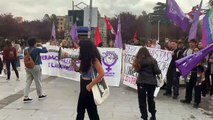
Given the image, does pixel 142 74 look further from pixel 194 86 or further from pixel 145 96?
pixel 194 86

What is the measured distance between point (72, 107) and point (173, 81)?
3.09 m

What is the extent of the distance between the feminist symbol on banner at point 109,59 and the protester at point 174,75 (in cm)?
219

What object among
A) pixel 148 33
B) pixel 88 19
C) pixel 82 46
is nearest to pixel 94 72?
pixel 82 46

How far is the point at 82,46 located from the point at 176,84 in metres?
5.26

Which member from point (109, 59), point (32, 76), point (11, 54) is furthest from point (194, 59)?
point (11, 54)

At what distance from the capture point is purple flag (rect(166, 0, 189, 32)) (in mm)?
10906

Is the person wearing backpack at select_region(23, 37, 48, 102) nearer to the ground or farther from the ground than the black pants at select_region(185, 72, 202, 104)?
farther from the ground

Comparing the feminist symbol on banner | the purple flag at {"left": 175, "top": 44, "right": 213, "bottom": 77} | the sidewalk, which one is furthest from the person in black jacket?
the feminist symbol on banner

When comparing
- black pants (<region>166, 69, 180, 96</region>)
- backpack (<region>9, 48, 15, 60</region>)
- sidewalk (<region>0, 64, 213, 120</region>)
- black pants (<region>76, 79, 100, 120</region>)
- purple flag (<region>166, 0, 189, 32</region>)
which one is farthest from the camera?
backpack (<region>9, 48, 15, 60</region>)

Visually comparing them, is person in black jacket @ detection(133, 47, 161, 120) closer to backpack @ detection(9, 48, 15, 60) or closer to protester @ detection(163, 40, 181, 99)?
protester @ detection(163, 40, 181, 99)

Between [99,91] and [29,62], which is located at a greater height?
[29,62]

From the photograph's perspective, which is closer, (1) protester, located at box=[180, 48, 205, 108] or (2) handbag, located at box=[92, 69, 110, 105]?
(2) handbag, located at box=[92, 69, 110, 105]

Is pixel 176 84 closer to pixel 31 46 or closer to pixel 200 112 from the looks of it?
pixel 200 112

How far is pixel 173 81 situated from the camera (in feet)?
34.3
